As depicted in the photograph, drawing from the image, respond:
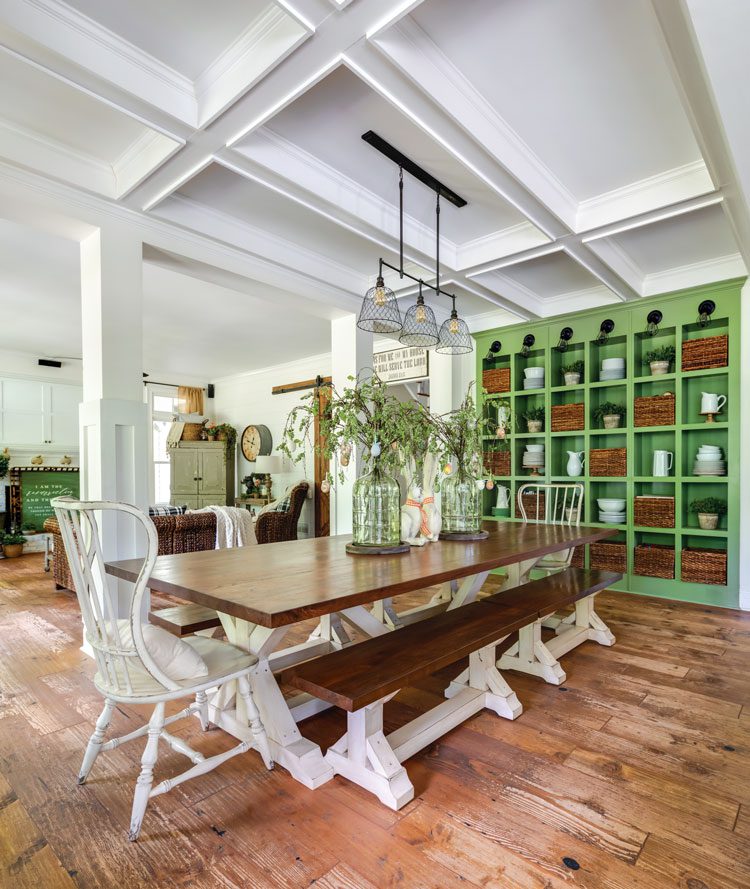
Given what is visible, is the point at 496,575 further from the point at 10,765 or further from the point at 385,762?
Answer: the point at 10,765

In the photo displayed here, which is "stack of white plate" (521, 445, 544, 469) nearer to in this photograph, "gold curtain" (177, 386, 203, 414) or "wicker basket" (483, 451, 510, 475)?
"wicker basket" (483, 451, 510, 475)

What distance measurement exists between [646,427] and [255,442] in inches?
230

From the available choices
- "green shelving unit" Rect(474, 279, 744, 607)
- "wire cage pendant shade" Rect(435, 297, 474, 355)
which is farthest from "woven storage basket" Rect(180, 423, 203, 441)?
"wire cage pendant shade" Rect(435, 297, 474, 355)

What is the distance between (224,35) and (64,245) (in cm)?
242

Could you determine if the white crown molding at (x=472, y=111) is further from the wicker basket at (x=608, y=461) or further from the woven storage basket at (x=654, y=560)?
the woven storage basket at (x=654, y=560)

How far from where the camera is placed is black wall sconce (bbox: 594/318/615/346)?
4.61 metres

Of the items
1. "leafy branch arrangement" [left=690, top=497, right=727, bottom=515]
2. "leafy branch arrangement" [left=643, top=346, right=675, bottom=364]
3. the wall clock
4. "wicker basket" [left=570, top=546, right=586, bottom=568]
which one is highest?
"leafy branch arrangement" [left=643, top=346, right=675, bottom=364]

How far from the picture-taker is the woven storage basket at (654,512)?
4.26 m

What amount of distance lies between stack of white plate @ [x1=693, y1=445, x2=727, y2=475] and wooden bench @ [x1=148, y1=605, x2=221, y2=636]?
380 centimetres

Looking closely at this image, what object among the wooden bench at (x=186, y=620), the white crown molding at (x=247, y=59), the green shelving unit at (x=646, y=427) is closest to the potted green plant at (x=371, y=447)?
the wooden bench at (x=186, y=620)

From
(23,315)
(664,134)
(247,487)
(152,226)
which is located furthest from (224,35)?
(247,487)

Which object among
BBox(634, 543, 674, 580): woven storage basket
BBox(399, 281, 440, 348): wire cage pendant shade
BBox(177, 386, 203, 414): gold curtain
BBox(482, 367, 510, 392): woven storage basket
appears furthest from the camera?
BBox(177, 386, 203, 414): gold curtain

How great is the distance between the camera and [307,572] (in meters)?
1.87

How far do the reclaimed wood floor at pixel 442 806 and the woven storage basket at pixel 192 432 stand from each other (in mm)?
6311
